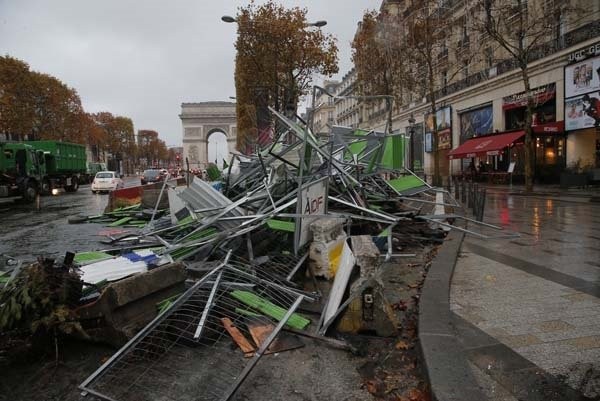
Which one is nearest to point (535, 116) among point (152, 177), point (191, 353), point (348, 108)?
point (191, 353)

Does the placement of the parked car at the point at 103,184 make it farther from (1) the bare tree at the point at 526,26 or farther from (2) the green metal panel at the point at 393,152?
(1) the bare tree at the point at 526,26

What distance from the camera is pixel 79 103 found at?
54969mm

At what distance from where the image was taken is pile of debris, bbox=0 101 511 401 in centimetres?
314

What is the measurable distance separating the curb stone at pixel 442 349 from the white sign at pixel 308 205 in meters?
1.61

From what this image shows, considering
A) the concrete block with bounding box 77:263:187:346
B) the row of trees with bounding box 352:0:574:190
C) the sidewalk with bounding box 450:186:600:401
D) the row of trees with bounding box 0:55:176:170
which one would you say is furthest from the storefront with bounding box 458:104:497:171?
the row of trees with bounding box 0:55:176:170

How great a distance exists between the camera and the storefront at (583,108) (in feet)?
65.2

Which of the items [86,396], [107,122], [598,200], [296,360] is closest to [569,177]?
[598,200]

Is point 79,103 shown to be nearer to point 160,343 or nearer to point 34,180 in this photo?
point 34,180

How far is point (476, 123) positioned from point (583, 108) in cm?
1067

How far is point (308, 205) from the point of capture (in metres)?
5.76

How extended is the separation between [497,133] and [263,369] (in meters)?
28.3

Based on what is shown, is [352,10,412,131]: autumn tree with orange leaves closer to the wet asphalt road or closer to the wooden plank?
the wet asphalt road

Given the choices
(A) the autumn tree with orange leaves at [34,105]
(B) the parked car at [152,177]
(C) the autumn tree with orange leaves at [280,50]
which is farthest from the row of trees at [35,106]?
(C) the autumn tree with orange leaves at [280,50]

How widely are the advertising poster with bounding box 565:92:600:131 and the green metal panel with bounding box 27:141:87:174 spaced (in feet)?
95.4
